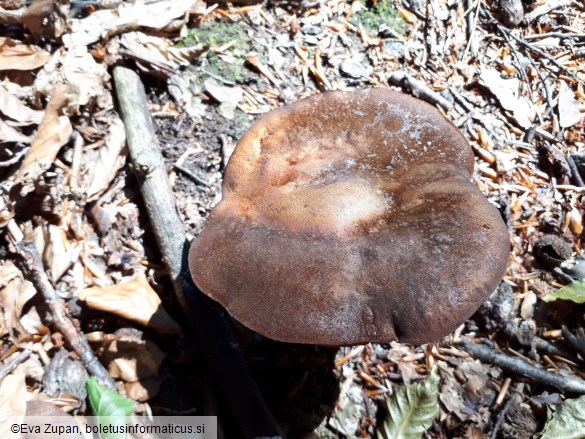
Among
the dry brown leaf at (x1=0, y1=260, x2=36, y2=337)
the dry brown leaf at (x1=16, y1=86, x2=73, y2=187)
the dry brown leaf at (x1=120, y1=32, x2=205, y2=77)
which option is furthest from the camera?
the dry brown leaf at (x1=120, y1=32, x2=205, y2=77)

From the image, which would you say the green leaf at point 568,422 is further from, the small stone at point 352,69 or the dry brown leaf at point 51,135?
the dry brown leaf at point 51,135

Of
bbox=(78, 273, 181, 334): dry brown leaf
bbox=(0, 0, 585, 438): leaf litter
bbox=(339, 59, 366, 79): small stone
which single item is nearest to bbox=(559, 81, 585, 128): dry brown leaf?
bbox=(0, 0, 585, 438): leaf litter

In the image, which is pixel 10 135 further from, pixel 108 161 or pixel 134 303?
pixel 134 303

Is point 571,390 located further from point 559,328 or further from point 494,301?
point 494,301

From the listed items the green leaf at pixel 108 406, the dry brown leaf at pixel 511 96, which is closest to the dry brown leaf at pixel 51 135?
the green leaf at pixel 108 406

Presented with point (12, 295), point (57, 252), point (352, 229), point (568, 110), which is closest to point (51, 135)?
point (57, 252)

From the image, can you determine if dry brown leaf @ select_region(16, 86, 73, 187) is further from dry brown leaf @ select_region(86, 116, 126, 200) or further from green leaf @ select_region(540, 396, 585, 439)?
green leaf @ select_region(540, 396, 585, 439)

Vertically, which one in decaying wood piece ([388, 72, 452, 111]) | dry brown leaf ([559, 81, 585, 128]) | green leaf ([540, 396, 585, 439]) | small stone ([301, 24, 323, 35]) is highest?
small stone ([301, 24, 323, 35])
